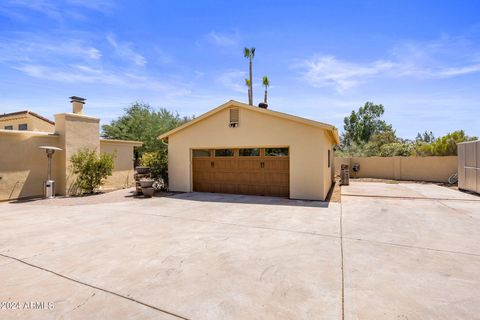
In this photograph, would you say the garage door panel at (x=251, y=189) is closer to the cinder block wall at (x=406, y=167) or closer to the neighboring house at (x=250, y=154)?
the neighboring house at (x=250, y=154)

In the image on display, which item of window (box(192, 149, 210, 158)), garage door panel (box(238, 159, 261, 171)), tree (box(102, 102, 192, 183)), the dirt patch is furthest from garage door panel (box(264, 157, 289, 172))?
tree (box(102, 102, 192, 183))

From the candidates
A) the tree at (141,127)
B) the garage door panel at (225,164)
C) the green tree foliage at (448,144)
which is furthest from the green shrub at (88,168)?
the green tree foliage at (448,144)

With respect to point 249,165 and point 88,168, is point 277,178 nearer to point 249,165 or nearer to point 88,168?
point 249,165

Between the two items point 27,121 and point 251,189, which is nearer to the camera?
point 251,189

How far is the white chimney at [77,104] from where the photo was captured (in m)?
11.9

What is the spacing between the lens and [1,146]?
32.4ft

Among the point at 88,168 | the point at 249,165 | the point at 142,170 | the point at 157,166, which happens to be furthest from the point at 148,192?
the point at 249,165

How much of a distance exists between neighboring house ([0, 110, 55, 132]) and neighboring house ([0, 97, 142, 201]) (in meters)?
10.9

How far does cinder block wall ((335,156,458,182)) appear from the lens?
16703mm

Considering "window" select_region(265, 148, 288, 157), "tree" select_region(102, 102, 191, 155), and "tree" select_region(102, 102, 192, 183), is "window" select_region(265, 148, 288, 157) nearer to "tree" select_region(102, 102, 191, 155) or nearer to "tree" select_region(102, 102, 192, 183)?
"tree" select_region(102, 102, 192, 183)

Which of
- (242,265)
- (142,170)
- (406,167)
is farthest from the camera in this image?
(406,167)

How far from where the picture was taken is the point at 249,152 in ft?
37.0

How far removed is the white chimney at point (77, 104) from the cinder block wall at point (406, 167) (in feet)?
56.6

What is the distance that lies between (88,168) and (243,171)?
7043mm
